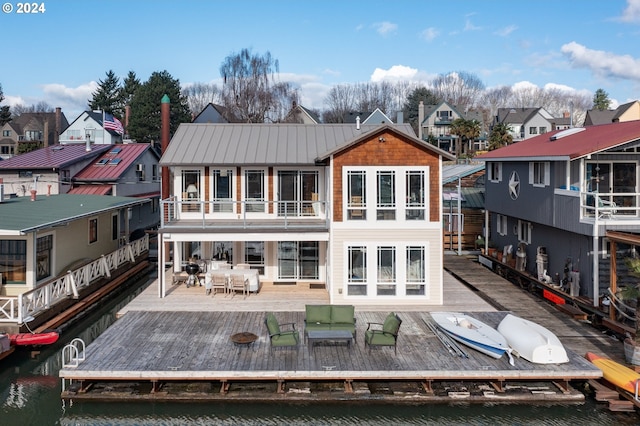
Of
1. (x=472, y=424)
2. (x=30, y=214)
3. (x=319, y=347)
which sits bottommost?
(x=472, y=424)

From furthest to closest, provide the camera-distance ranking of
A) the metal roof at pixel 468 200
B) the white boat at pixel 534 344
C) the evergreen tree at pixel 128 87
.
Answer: the evergreen tree at pixel 128 87
the metal roof at pixel 468 200
the white boat at pixel 534 344

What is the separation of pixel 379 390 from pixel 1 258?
1280cm

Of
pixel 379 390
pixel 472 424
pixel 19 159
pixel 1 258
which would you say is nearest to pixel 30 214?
pixel 1 258

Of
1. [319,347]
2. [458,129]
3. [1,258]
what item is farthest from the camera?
[458,129]

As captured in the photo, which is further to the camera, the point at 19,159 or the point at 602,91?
the point at 602,91

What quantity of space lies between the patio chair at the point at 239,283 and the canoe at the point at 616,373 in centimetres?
1092

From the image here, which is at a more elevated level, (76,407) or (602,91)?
(602,91)

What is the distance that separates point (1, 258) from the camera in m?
16.9

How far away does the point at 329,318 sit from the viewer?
14164mm

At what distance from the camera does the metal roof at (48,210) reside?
15.4 meters

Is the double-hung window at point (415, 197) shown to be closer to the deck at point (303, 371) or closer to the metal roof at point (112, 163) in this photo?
the deck at point (303, 371)

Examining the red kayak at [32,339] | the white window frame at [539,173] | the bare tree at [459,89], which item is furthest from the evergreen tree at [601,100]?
the red kayak at [32,339]

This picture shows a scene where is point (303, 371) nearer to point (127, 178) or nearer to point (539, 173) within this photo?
point (539, 173)

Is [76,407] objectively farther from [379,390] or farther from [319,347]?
[379,390]
